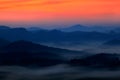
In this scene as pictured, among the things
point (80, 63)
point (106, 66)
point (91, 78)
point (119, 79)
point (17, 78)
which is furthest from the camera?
point (80, 63)

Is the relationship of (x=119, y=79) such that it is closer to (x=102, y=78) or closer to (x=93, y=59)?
(x=102, y=78)

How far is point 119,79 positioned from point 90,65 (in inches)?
2677

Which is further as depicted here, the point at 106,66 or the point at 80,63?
the point at 80,63

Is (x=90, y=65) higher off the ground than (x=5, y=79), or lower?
higher

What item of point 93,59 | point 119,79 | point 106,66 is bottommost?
point 119,79

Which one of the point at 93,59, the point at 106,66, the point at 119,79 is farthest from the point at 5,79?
the point at 93,59

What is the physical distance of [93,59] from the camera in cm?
19912

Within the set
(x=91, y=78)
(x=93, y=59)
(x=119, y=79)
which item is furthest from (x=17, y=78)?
(x=93, y=59)

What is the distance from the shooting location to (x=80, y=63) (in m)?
191

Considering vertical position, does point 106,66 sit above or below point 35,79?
above

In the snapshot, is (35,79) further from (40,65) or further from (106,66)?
(40,65)

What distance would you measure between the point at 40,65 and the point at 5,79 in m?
74.8

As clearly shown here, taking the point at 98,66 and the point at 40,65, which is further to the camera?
the point at 40,65

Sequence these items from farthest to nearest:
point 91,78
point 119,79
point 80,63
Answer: point 80,63 < point 91,78 < point 119,79
